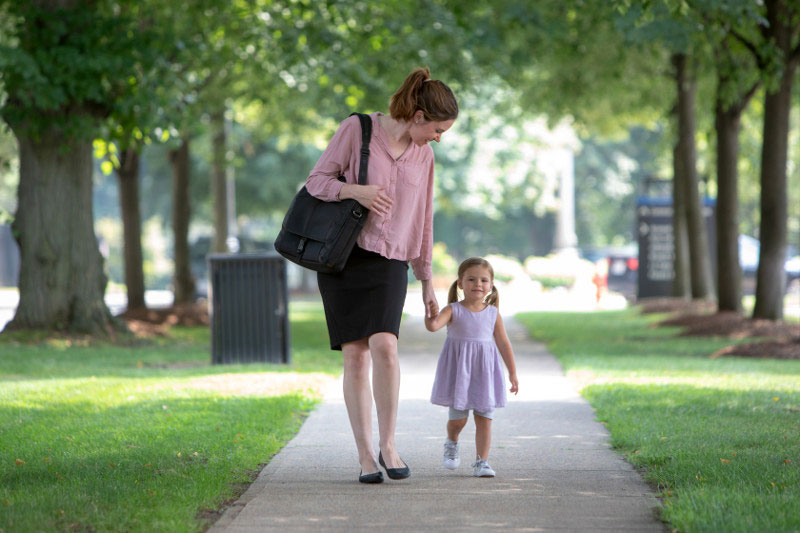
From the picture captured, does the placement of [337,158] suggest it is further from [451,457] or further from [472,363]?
[451,457]

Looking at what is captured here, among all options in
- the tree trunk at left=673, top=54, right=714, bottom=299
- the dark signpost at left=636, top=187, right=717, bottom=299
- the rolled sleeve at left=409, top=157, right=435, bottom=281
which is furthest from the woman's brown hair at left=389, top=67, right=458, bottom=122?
the dark signpost at left=636, top=187, right=717, bottom=299

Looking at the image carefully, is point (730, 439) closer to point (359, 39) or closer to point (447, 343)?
point (447, 343)

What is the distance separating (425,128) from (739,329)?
1096cm

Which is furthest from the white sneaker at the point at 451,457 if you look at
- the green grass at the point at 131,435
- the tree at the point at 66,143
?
the tree at the point at 66,143

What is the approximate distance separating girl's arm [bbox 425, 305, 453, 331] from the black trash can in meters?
5.60

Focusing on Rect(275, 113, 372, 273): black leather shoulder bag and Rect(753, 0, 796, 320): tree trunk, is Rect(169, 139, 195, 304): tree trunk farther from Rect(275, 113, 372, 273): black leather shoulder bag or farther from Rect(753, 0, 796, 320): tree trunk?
Rect(275, 113, 372, 273): black leather shoulder bag

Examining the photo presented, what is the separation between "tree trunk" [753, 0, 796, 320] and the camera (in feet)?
47.9

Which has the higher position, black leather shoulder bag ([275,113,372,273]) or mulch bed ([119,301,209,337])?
black leather shoulder bag ([275,113,372,273])

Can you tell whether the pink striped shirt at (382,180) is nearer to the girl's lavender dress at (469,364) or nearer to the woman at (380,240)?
the woman at (380,240)

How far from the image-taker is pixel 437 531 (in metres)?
4.52

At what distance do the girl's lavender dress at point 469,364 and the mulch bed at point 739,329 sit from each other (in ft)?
24.8

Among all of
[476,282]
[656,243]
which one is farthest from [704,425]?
[656,243]

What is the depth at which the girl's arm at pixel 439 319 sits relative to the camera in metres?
5.59

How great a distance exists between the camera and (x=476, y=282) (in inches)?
222
